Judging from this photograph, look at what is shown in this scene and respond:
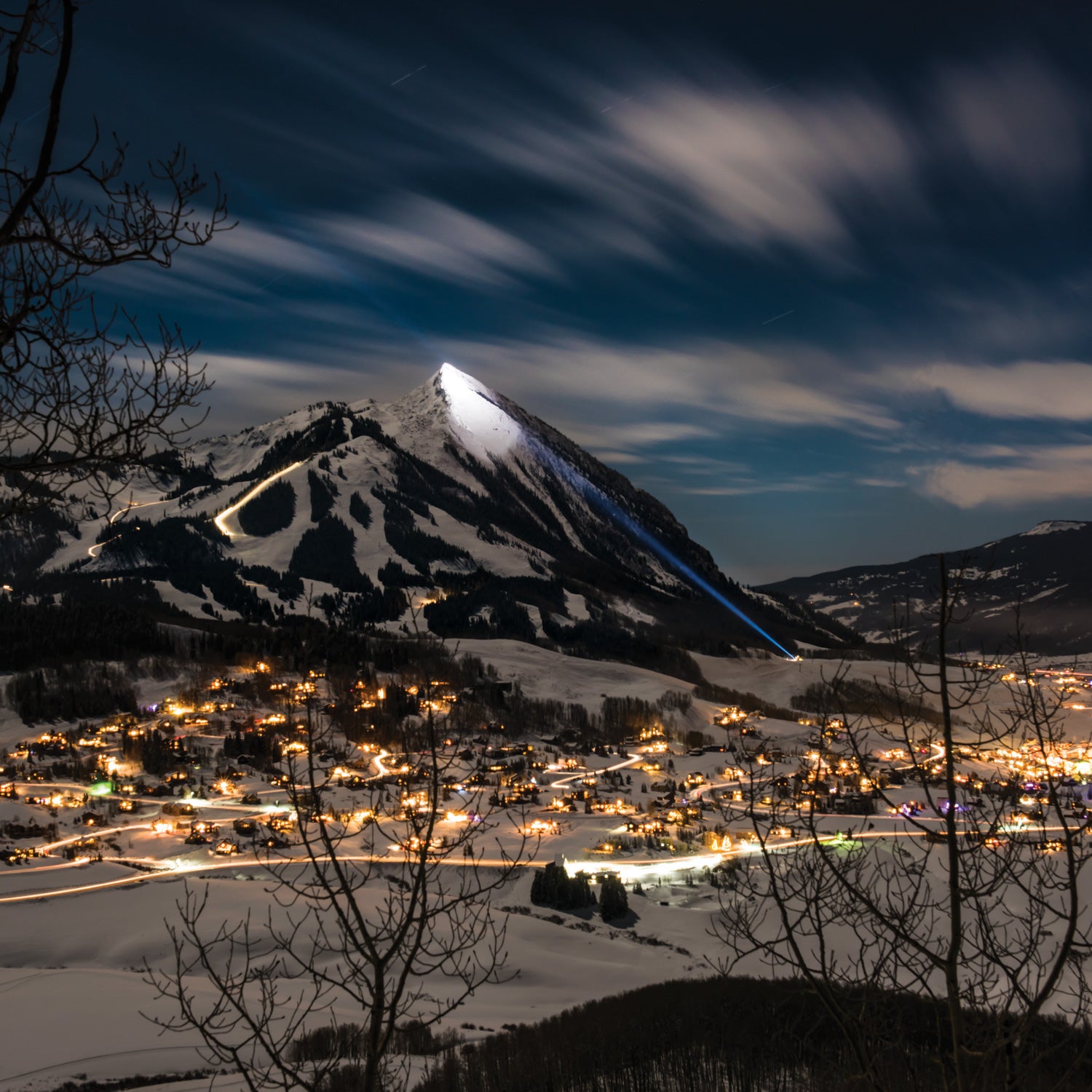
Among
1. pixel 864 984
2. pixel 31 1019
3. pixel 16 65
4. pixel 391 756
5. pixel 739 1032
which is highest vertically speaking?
pixel 16 65

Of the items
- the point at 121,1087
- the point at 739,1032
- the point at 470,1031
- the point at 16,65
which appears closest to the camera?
the point at 16,65

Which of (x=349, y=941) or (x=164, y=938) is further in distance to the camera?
(x=164, y=938)

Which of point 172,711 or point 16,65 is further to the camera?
point 172,711

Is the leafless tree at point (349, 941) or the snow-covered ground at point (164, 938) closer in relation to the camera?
the leafless tree at point (349, 941)

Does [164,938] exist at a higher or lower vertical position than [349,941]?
lower

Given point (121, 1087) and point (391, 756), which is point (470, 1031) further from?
point (391, 756)

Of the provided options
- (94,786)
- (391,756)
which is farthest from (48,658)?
(391,756)

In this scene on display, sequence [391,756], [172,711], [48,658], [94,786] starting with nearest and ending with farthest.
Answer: [391,756]
[94,786]
[172,711]
[48,658]

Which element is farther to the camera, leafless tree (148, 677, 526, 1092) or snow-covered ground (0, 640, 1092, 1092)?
snow-covered ground (0, 640, 1092, 1092)
